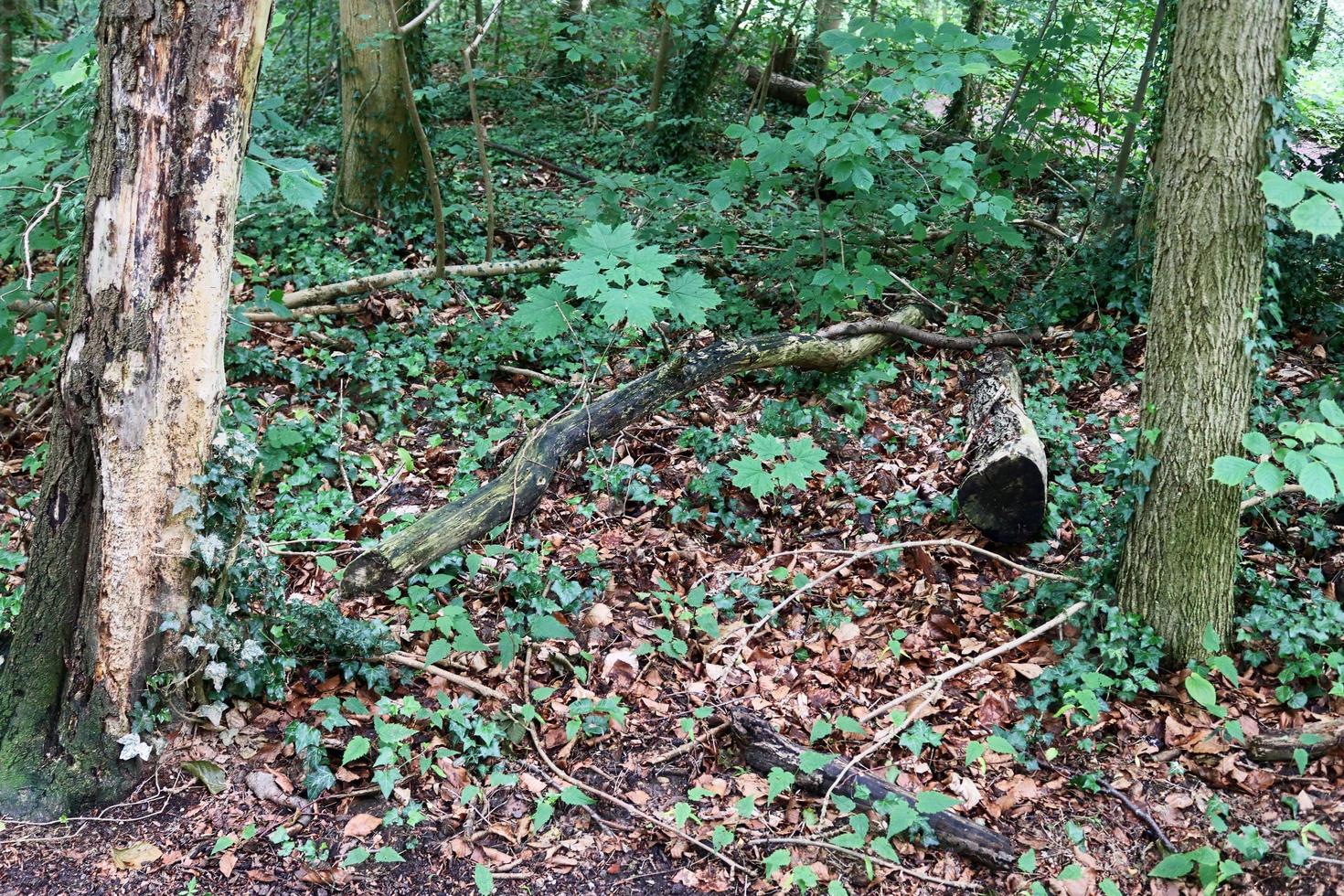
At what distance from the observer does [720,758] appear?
3.74 meters

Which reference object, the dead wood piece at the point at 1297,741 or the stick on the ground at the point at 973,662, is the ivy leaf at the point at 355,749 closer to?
the stick on the ground at the point at 973,662

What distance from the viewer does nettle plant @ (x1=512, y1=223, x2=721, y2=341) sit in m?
4.55

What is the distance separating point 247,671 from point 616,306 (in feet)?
7.77

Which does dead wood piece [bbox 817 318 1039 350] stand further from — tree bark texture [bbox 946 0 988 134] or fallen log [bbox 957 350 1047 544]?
tree bark texture [bbox 946 0 988 134]

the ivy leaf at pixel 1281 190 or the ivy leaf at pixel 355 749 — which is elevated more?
the ivy leaf at pixel 1281 190

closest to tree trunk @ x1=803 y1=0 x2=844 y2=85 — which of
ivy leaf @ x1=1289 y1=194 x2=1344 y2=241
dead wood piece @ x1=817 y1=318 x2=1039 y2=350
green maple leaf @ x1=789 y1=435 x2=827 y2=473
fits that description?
dead wood piece @ x1=817 y1=318 x2=1039 y2=350

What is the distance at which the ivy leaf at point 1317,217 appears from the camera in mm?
2748

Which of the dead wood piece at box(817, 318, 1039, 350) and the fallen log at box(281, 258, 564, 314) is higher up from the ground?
the dead wood piece at box(817, 318, 1039, 350)

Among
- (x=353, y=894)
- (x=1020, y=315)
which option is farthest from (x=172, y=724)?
(x=1020, y=315)

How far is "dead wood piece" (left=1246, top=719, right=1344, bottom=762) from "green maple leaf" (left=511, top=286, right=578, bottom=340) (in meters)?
3.88

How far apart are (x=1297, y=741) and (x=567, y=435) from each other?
3.80 meters

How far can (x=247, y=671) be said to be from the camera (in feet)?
11.6

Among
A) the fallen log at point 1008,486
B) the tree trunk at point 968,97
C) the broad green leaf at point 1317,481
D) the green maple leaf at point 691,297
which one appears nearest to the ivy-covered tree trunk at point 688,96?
the tree trunk at point 968,97

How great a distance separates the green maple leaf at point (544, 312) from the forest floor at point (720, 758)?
100 centimetres
